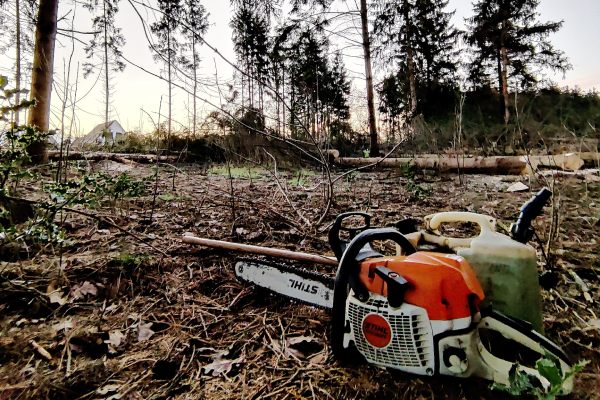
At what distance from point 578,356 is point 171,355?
179 centimetres

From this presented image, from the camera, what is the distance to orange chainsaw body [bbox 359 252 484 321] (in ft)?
3.43

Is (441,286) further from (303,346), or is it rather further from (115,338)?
(115,338)

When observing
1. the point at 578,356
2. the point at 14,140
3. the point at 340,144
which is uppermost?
the point at 340,144

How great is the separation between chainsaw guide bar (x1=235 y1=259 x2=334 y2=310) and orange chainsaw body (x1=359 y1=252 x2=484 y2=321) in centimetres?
56

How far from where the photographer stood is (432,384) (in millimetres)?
1222

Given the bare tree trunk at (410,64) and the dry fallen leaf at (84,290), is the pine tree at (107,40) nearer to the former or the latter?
the dry fallen leaf at (84,290)

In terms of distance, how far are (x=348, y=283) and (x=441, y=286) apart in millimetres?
357

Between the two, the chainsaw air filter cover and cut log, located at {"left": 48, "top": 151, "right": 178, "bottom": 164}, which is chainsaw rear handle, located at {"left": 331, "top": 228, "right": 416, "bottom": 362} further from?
cut log, located at {"left": 48, "top": 151, "right": 178, "bottom": 164}

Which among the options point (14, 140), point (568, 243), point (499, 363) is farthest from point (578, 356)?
point (14, 140)

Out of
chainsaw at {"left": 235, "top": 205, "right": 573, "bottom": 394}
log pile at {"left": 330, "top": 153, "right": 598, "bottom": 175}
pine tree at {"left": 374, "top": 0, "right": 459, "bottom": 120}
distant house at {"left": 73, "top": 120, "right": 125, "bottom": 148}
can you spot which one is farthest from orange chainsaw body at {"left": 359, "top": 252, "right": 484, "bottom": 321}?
pine tree at {"left": 374, "top": 0, "right": 459, "bottom": 120}

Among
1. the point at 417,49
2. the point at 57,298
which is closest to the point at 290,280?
the point at 57,298

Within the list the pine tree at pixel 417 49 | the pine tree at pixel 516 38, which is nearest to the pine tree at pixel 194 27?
the pine tree at pixel 417 49

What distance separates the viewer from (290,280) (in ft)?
5.82

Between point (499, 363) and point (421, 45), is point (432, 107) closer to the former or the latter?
point (421, 45)
